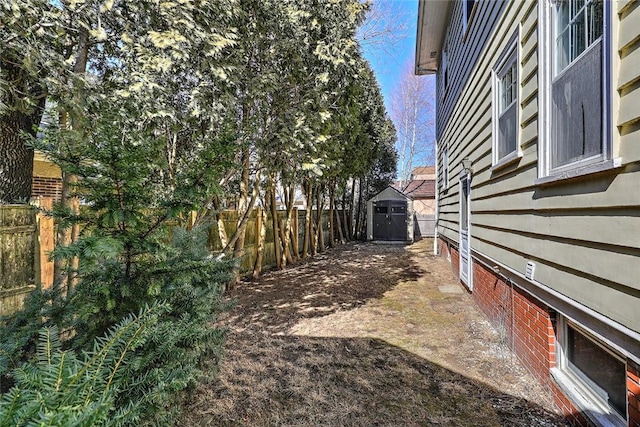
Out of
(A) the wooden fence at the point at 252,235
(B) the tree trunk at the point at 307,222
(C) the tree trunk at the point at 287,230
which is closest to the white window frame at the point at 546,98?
(A) the wooden fence at the point at 252,235

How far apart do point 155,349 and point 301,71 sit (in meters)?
4.79

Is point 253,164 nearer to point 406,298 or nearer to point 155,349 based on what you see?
point 406,298

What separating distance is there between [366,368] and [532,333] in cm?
151

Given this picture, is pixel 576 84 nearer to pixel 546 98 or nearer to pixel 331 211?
pixel 546 98

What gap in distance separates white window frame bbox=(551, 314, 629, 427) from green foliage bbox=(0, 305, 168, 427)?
245cm

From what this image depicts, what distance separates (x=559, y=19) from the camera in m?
2.60

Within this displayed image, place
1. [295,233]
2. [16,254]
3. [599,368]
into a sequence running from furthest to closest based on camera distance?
1. [295,233]
2. [16,254]
3. [599,368]

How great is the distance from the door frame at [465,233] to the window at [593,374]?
9.44ft

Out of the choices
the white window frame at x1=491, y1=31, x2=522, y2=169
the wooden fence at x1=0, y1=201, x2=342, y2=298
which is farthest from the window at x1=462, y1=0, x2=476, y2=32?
the wooden fence at x1=0, y1=201, x2=342, y2=298

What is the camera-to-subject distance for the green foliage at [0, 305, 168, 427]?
879mm

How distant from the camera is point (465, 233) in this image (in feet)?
19.6

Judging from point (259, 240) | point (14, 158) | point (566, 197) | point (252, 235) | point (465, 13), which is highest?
point (465, 13)

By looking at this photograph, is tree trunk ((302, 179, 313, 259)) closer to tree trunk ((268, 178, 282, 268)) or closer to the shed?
tree trunk ((268, 178, 282, 268))

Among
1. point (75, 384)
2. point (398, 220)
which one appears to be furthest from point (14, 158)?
point (398, 220)
